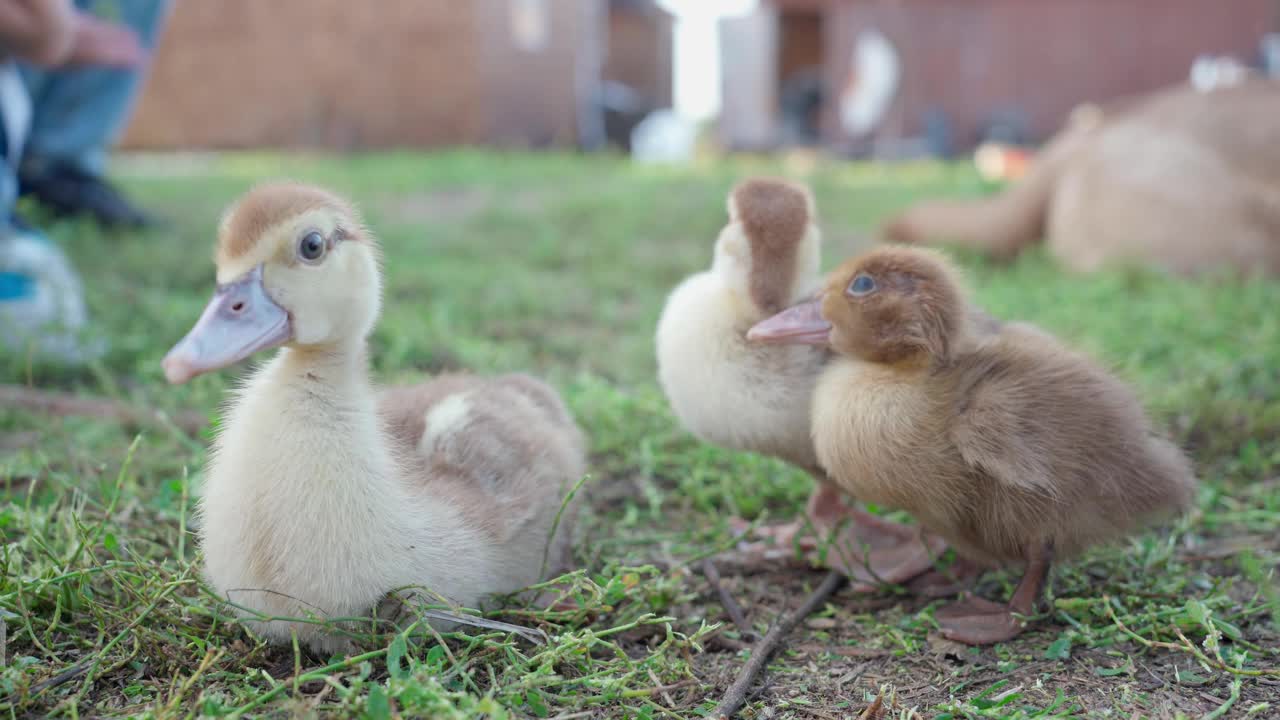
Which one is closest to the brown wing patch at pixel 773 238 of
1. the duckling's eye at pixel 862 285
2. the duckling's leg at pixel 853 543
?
the duckling's eye at pixel 862 285

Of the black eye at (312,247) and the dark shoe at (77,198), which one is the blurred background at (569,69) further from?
the black eye at (312,247)

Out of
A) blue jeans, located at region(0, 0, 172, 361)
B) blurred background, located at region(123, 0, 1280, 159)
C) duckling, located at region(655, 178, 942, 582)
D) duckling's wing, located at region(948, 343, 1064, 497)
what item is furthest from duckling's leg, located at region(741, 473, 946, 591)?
blurred background, located at region(123, 0, 1280, 159)

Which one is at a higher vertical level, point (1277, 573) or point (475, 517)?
point (475, 517)

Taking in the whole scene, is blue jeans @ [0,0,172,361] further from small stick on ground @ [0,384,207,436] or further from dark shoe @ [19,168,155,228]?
small stick on ground @ [0,384,207,436]

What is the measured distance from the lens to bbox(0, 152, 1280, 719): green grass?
1932 millimetres

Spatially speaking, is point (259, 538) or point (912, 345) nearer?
point (259, 538)

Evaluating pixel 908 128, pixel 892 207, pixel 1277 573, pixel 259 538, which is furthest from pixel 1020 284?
pixel 908 128

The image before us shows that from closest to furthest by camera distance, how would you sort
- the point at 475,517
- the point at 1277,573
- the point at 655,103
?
1. the point at 475,517
2. the point at 1277,573
3. the point at 655,103

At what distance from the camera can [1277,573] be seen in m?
2.52

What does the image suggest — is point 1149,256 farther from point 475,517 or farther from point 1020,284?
point 475,517

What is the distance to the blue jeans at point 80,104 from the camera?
6094mm

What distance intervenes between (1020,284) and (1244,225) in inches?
45.0

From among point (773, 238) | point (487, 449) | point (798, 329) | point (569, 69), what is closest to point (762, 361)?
point (798, 329)

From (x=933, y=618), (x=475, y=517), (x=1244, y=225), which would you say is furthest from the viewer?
(x=1244, y=225)
